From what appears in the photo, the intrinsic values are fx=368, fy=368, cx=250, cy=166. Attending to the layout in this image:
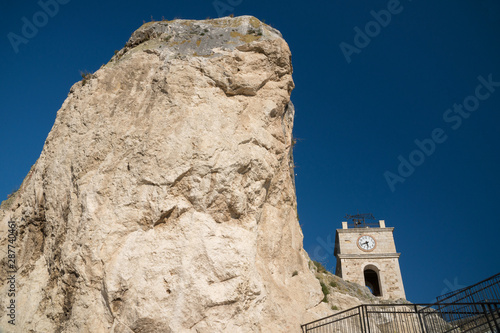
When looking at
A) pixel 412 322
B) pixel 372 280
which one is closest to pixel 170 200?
pixel 412 322

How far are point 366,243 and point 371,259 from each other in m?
1.87

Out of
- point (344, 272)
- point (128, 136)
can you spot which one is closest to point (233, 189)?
point (128, 136)

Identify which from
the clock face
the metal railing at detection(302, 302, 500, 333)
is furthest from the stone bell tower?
the metal railing at detection(302, 302, 500, 333)

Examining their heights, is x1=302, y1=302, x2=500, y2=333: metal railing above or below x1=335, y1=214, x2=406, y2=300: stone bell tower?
below

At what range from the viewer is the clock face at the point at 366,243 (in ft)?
120

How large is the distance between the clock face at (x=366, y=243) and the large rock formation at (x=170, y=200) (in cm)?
2433

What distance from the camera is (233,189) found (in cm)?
→ 1110

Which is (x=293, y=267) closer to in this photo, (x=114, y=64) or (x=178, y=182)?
(x=178, y=182)

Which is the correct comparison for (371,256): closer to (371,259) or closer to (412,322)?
(371,259)

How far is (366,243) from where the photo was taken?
3706 centimetres

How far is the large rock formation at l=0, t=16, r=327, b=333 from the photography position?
9.45 m

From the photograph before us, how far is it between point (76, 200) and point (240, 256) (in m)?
5.27

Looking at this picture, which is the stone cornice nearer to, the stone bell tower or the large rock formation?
the stone bell tower

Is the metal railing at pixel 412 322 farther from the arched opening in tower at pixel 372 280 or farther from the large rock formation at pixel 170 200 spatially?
the arched opening in tower at pixel 372 280
